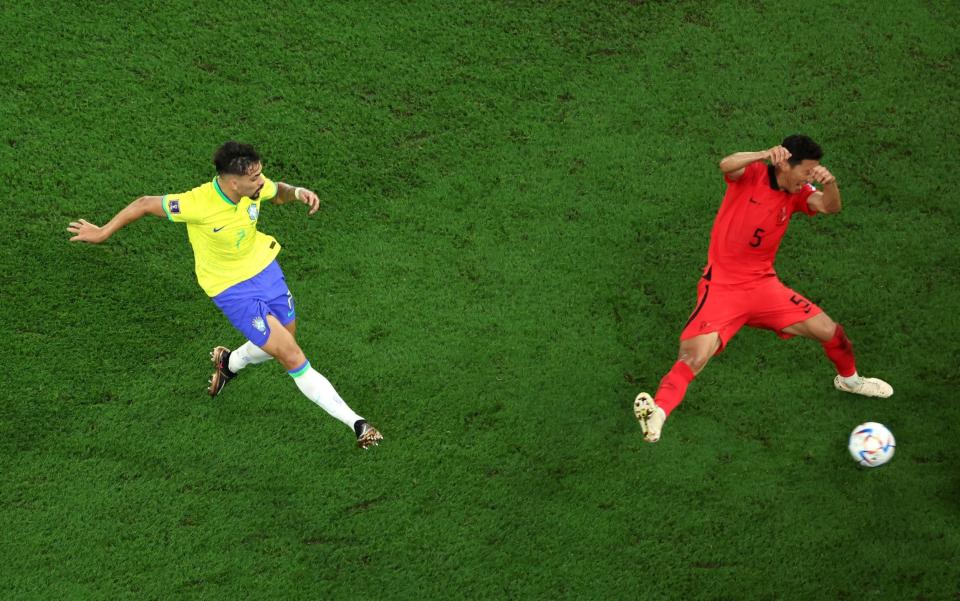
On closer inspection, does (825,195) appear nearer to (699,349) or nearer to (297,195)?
(699,349)

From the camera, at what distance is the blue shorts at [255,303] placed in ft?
16.8

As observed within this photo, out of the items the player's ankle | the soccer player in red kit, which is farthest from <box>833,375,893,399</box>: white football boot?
the soccer player in red kit

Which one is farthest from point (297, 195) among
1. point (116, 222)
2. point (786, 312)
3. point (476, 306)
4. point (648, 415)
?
point (786, 312)

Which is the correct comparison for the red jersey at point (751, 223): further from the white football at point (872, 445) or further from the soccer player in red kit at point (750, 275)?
the white football at point (872, 445)

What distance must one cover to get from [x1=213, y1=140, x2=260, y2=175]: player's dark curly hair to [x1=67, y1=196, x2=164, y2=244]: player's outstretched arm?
444mm

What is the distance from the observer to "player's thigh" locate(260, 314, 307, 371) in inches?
202

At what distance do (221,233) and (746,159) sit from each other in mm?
2925

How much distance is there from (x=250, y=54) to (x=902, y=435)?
537 cm

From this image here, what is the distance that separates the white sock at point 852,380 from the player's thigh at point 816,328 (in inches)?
20.0

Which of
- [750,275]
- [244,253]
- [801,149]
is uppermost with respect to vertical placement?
[801,149]

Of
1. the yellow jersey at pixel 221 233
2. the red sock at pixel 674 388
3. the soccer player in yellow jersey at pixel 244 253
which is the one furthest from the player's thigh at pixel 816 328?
the yellow jersey at pixel 221 233

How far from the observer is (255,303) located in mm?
5129

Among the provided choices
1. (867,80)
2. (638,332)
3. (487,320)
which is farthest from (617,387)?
(867,80)

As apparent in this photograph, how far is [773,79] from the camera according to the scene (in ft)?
23.1
